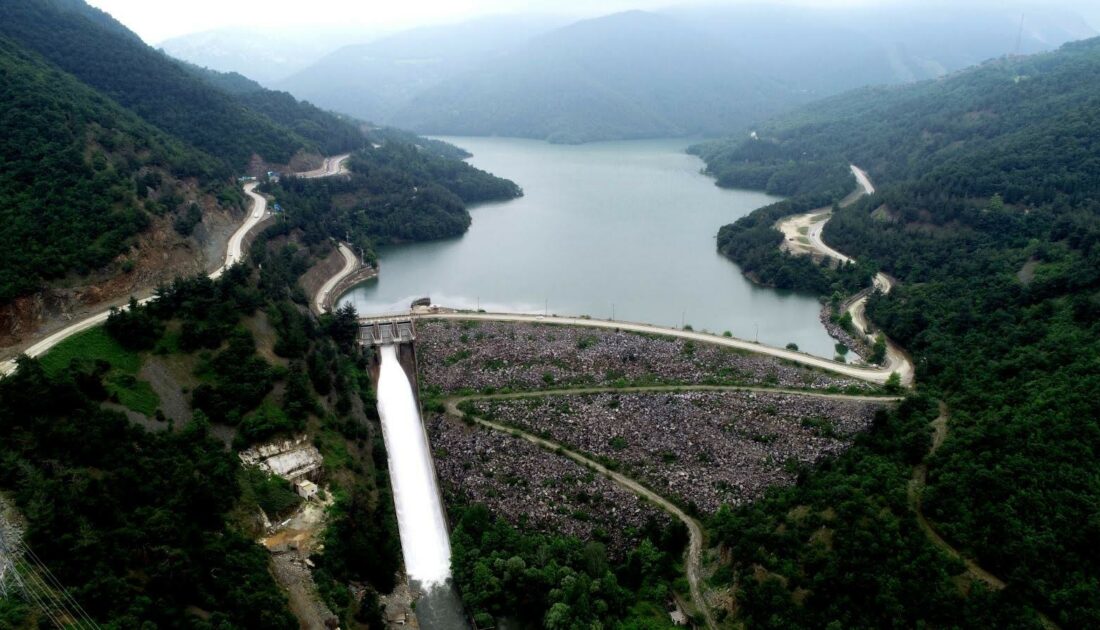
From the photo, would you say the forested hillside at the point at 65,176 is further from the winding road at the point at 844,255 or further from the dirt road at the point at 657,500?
the winding road at the point at 844,255

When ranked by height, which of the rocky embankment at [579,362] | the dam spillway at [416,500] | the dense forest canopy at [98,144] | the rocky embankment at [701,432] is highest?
the dense forest canopy at [98,144]

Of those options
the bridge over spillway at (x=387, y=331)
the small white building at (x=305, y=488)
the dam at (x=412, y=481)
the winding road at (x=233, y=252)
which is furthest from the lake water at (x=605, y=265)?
the small white building at (x=305, y=488)

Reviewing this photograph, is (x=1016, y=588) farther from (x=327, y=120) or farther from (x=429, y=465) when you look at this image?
(x=327, y=120)

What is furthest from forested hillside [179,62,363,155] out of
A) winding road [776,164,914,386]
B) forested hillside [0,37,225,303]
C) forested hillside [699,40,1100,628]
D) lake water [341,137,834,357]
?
winding road [776,164,914,386]

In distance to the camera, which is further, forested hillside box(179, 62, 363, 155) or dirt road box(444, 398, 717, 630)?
forested hillside box(179, 62, 363, 155)

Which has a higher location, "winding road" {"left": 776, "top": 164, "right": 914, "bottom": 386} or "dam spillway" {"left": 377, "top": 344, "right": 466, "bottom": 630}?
"winding road" {"left": 776, "top": 164, "right": 914, "bottom": 386}

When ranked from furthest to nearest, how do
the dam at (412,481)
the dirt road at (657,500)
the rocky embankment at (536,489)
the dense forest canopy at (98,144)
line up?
the dense forest canopy at (98,144) → the rocky embankment at (536,489) → the dam at (412,481) → the dirt road at (657,500)

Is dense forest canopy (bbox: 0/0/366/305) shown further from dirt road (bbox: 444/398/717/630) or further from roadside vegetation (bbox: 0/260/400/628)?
dirt road (bbox: 444/398/717/630)
